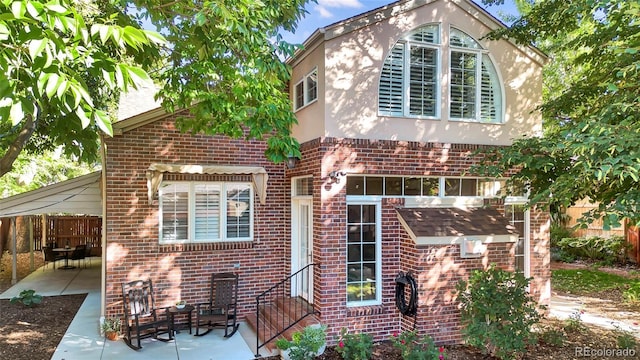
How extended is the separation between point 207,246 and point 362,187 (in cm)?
352

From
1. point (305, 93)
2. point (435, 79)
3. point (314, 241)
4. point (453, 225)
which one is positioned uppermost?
point (435, 79)

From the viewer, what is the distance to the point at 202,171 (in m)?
7.89

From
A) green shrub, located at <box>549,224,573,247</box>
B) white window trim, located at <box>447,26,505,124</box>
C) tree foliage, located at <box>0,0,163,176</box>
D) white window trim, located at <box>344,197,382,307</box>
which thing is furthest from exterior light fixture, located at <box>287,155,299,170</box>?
green shrub, located at <box>549,224,573,247</box>

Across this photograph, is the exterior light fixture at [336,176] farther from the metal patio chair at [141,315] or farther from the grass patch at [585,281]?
the grass patch at [585,281]

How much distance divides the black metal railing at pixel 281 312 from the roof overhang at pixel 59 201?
14.7 feet

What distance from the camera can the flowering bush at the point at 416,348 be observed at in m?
5.84

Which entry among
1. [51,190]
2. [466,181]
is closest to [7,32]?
[466,181]

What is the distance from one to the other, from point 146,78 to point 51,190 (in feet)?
28.5

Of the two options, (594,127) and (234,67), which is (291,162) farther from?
(594,127)

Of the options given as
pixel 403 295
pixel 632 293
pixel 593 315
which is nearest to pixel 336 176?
pixel 403 295

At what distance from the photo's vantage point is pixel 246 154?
881cm

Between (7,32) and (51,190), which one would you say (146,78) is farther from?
(51,190)

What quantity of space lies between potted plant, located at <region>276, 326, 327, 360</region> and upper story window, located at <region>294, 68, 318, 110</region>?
14.1 ft

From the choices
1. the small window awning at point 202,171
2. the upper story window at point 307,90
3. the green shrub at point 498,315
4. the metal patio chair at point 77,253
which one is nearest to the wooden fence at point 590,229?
the green shrub at point 498,315
